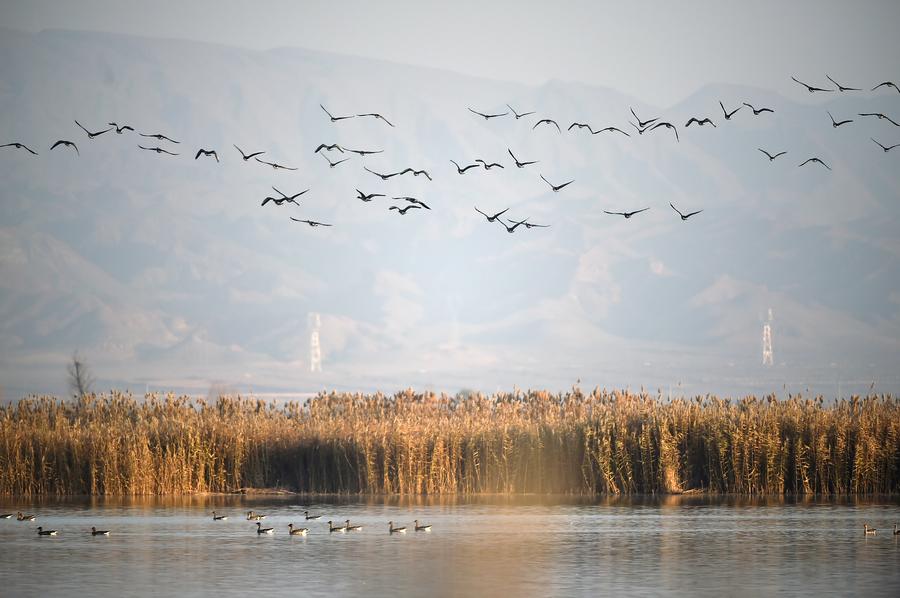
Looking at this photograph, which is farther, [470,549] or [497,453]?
[497,453]

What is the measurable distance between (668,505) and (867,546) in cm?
808

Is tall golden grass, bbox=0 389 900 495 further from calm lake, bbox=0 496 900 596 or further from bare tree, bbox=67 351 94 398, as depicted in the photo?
bare tree, bbox=67 351 94 398

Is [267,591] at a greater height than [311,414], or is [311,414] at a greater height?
[311,414]

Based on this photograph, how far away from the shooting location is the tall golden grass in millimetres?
34188

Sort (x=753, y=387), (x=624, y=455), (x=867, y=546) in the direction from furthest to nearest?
(x=753, y=387) < (x=624, y=455) < (x=867, y=546)

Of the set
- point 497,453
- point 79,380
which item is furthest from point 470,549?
point 79,380

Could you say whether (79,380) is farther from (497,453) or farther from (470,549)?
(470,549)

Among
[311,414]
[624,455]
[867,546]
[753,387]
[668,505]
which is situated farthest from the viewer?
[753,387]

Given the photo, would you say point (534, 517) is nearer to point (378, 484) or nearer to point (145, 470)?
point (378, 484)

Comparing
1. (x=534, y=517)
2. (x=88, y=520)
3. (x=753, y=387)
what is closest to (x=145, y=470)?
(x=88, y=520)

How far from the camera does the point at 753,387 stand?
189 m

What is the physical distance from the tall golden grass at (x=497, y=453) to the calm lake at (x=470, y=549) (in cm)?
153

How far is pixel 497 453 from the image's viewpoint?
117ft

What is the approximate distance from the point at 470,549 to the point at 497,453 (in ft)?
34.6
